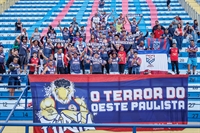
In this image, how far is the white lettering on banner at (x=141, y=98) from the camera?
9.11 metres

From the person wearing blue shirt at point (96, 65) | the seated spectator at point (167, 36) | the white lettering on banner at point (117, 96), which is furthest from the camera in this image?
the seated spectator at point (167, 36)

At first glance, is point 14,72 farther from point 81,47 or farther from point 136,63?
point 136,63

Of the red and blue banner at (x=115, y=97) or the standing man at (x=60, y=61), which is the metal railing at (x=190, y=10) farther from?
the red and blue banner at (x=115, y=97)

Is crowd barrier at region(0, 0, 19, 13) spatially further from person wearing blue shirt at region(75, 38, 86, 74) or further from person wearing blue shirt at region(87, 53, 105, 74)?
person wearing blue shirt at region(87, 53, 105, 74)

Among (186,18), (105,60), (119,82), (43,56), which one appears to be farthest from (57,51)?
(186,18)

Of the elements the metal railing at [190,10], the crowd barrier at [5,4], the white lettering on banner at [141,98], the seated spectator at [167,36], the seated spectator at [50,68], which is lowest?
the white lettering on banner at [141,98]

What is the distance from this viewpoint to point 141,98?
9.17m

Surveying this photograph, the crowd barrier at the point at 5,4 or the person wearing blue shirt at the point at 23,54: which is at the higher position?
the crowd barrier at the point at 5,4

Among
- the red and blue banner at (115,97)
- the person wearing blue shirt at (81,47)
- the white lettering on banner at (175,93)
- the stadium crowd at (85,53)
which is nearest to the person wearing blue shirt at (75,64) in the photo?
the stadium crowd at (85,53)

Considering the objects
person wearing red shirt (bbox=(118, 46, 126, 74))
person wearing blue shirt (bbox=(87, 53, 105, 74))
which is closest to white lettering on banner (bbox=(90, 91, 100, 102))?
person wearing blue shirt (bbox=(87, 53, 105, 74))

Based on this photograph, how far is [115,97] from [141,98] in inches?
23.6

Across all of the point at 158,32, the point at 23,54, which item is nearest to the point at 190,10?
the point at 158,32

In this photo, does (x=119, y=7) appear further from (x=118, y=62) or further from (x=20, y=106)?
(x=20, y=106)

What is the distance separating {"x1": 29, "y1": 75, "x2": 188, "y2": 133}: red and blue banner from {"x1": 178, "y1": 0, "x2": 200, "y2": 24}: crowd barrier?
13.2 meters
